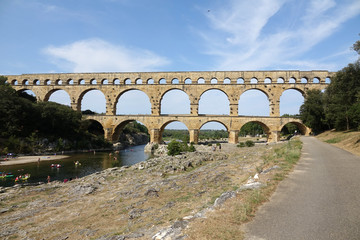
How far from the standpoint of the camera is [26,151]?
2667cm

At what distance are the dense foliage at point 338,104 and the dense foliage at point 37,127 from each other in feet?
107

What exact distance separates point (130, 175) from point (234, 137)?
22.1 metres

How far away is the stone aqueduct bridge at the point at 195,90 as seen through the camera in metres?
33.1

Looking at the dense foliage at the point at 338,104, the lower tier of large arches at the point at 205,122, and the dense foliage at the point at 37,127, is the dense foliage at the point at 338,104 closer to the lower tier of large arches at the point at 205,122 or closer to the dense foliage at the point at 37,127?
the lower tier of large arches at the point at 205,122

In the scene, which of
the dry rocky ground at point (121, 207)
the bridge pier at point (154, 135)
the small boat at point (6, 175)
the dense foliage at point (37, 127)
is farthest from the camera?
the bridge pier at point (154, 135)

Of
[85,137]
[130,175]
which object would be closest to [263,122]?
[130,175]

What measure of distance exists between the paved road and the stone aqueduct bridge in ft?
88.8

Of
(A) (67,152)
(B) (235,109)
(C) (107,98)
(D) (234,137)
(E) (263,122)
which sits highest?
(C) (107,98)

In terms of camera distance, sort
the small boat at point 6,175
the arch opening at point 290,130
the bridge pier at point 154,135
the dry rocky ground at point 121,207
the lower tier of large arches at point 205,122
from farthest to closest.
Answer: the arch opening at point 290,130
the bridge pier at point 154,135
the lower tier of large arches at point 205,122
the small boat at point 6,175
the dry rocky ground at point 121,207

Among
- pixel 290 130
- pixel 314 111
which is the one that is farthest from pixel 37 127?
pixel 290 130

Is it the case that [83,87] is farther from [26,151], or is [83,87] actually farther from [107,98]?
[26,151]

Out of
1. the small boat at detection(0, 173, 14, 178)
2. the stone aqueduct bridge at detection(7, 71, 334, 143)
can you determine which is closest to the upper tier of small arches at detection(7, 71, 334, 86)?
the stone aqueduct bridge at detection(7, 71, 334, 143)

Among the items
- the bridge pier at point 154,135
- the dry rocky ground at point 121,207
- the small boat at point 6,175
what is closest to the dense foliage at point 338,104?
the dry rocky ground at point 121,207

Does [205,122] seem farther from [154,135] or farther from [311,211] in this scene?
[311,211]
